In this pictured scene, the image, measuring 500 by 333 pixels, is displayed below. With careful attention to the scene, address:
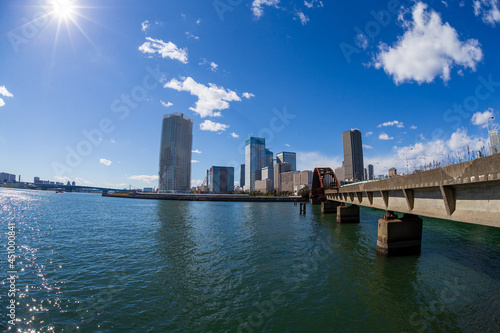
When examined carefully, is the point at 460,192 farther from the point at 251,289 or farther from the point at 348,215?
the point at 348,215

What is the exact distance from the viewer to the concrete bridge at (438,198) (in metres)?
9.02

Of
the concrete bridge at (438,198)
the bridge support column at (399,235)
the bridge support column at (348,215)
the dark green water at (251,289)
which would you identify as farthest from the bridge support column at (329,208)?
the bridge support column at (399,235)

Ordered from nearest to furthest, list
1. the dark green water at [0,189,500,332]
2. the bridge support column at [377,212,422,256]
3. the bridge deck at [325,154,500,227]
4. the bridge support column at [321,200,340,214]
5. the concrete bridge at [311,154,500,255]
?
the dark green water at [0,189,500,332] → the bridge deck at [325,154,500,227] → the concrete bridge at [311,154,500,255] → the bridge support column at [377,212,422,256] → the bridge support column at [321,200,340,214]

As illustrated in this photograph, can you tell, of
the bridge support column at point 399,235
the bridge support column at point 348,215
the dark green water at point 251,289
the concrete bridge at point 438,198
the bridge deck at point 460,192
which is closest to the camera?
the dark green water at point 251,289

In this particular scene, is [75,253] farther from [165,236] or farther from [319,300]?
[319,300]

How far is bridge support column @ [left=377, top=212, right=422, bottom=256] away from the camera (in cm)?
1769

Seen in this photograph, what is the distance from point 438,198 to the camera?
493 inches

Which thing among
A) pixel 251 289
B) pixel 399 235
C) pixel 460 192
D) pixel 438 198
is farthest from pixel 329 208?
pixel 251 289

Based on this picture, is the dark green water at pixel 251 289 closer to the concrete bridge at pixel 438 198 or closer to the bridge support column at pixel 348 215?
the concrete bridge at pixel 438 198

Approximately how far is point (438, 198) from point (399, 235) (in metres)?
7.09

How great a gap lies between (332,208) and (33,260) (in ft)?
194

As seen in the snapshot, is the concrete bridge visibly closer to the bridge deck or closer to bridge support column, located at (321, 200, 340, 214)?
the bridge deck

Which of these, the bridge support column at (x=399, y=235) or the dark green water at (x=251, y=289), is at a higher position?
the bridge support column at (x=399, y=235)

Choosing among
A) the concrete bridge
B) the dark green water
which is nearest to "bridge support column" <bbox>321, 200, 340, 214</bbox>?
the concrete bridge
